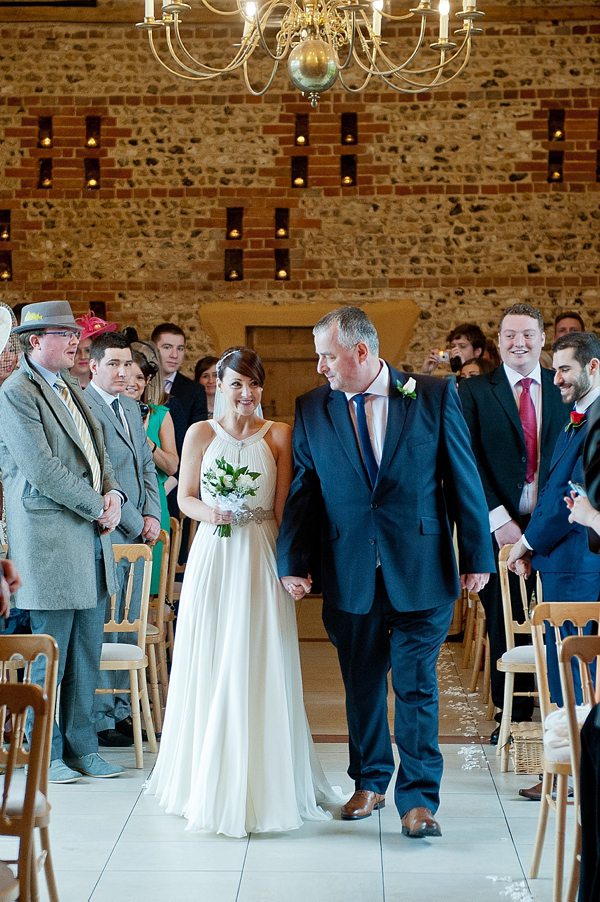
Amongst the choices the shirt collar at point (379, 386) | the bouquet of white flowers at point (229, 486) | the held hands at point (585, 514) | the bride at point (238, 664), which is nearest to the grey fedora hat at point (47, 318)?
the bride at point (238, 664)

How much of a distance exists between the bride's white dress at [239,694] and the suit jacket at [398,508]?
0.18 meters

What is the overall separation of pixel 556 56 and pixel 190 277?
4035 millimetres

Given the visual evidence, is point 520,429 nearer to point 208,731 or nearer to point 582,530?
point 582,530

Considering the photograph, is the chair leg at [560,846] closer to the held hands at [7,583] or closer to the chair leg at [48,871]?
the chair leg at [48,871]

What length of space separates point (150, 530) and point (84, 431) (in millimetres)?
818

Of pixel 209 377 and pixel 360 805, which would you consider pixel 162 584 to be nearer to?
pixel 360 805

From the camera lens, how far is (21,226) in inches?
391

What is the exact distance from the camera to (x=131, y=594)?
4.88 metres

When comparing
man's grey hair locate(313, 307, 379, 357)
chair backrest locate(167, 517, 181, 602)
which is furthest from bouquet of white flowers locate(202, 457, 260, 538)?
chair backrest locate(167, 517, 181, 602)

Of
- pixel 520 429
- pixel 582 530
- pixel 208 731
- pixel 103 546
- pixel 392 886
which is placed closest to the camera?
pixel 392 886

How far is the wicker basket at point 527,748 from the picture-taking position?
4.33 meters

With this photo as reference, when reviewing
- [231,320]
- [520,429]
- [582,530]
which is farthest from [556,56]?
[582,530]

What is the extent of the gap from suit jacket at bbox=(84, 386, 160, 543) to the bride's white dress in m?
1.08

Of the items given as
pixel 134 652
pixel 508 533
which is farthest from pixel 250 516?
pixel 508 533
